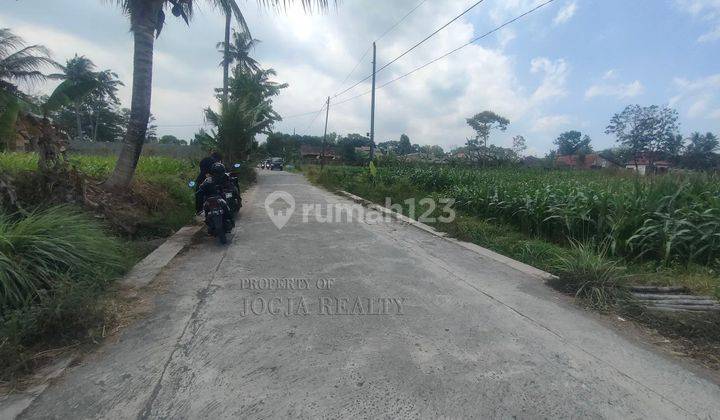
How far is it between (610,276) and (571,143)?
294ft

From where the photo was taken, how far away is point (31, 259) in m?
3.38

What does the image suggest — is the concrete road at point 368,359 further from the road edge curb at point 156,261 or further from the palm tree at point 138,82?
the palm tree at point 138,82

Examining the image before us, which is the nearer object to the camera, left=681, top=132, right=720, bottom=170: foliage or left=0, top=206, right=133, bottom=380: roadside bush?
left=0, top=206, right=133, bottom=380: roadside bush

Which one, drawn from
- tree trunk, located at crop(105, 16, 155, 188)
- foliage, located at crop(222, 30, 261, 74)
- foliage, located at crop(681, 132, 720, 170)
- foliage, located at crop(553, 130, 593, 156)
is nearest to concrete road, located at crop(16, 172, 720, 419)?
tree trunk, located at crop(105, 16, 155, 188)

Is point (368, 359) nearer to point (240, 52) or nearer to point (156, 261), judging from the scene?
point (156, 261)

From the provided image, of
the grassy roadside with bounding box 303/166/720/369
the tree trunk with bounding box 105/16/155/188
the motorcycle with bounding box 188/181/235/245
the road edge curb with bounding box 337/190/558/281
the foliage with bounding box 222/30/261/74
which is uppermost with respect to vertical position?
the foliage with bounding box 222/30/261/74

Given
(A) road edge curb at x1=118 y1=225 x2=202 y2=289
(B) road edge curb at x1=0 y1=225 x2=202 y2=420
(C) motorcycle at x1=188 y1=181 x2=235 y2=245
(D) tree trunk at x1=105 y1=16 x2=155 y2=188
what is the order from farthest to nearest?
1. (D) tree trunk at x1=105 y1=16 x2=155 y2=188
2. (C) motorcycle at x1=188 y1=181 x2=235 y2=245
3. (A) road edge curb at x1=118 y1=225 x2=202 y2=289
4. (B) road edge curb at x1=0 y1=225 x2=202 y2=420

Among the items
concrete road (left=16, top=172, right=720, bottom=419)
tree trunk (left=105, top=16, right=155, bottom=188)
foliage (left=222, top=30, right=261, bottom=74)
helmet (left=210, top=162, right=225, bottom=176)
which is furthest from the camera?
foliage (left=222, top=30, right=261, bottom=74)

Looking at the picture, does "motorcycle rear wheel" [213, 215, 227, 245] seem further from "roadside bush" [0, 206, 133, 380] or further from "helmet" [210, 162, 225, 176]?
"roadside bush" [0, 206, 133, 380]

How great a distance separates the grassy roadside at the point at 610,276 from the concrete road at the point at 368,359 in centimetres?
35

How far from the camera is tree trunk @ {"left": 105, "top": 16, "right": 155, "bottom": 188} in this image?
6.78 metres

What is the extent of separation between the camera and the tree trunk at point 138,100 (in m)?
6.78

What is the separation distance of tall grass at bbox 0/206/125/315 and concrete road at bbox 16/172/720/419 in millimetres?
696

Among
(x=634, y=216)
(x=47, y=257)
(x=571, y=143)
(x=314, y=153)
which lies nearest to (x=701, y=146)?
(x=571, y=143)
